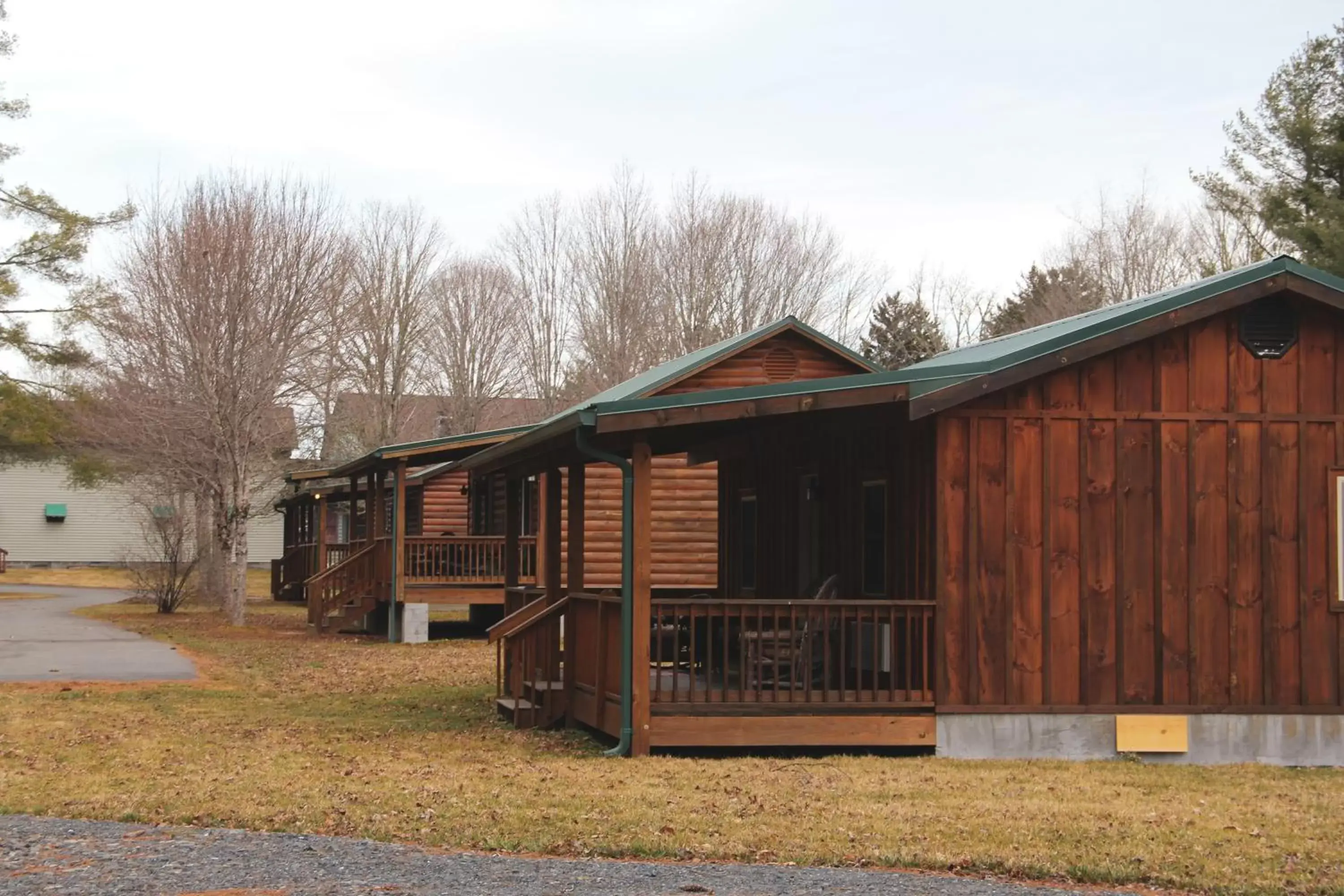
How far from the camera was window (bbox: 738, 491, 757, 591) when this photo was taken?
1822 centimetres

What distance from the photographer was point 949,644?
40.2 feet

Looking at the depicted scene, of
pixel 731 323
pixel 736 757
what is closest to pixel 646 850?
pixel 736 757

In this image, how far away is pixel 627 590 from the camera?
39.5 feet

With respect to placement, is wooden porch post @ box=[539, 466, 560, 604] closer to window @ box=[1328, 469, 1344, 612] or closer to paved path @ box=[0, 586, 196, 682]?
paved path @ box=[0, 586, 196, 682]

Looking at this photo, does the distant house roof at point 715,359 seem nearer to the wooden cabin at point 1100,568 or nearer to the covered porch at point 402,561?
the covered porch at point 402,561

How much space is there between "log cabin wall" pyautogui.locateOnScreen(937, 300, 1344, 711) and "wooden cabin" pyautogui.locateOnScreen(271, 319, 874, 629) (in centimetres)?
884

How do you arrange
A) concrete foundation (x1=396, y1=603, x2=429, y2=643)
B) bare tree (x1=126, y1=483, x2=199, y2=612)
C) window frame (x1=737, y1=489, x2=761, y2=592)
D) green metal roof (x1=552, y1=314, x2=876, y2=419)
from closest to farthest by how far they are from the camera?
1. window frame (x1=737, y1=489, x2=761, y2=592)
2. green metal roof (x1=552, y1=314, x2=876, y2=419)
3. concrete foundation (x1=396, y1=603, x2=429, y2=643)
4. bare tree (x1=126, y1=483, x2=199, y2=612)

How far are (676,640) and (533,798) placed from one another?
107 inches

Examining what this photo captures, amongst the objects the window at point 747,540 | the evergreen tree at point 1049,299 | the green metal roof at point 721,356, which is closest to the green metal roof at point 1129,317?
the window at point 747,540

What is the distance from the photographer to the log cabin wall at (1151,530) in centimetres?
1230

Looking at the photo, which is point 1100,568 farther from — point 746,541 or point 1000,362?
point 746,541

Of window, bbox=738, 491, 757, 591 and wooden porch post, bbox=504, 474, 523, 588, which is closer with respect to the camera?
wooden porch post, bbox=504, 474, 523, 588

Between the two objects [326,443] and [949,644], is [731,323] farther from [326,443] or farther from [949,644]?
[949,644]

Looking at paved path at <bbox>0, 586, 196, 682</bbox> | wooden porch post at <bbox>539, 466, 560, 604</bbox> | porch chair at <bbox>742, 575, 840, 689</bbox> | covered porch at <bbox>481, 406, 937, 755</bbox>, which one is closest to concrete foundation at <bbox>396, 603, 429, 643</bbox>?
paved path at <bbox>0, 586, 196, 682</bbox>
